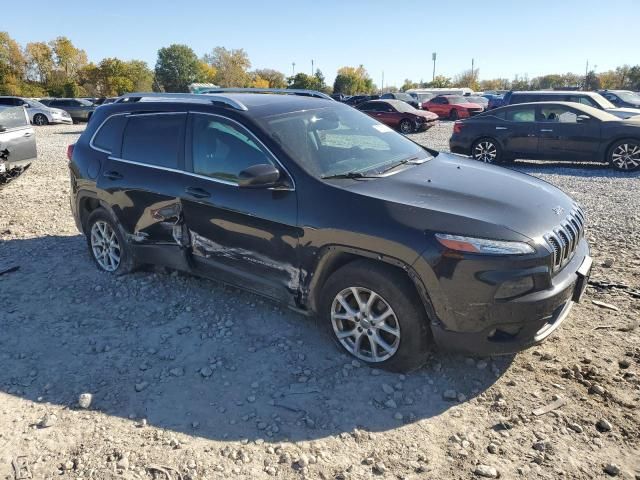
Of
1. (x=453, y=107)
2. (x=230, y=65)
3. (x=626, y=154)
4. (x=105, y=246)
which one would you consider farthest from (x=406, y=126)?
(x=230, y=65)

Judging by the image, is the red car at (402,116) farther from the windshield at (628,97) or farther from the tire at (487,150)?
the windshield at (628,97)

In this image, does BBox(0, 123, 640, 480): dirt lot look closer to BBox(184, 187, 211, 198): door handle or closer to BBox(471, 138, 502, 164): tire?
BBox(184, 187, 211, 198): door handle

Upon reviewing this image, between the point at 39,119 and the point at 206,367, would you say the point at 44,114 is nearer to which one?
the point at 39,119

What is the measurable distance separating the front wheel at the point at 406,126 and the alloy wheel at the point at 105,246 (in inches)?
647

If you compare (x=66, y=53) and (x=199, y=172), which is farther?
(x=66, y=53)

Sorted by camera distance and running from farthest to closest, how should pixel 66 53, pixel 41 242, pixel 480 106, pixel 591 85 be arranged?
pixel 66 53, pixel 591 85, pixel 480 106, pixel 41 242

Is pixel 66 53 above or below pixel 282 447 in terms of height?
above

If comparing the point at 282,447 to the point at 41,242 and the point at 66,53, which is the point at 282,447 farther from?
the point at 66,53

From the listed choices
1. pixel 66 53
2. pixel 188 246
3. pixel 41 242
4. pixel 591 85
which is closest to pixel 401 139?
pixel 188 246

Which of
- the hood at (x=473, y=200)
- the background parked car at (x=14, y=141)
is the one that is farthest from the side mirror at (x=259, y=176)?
the background parked car at (x=14, y=141)

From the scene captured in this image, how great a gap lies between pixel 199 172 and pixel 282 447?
91.1 inches

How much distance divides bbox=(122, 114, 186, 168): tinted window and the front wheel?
16.5 meters

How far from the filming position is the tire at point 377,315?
122 inches

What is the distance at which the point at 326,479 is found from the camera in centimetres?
252
